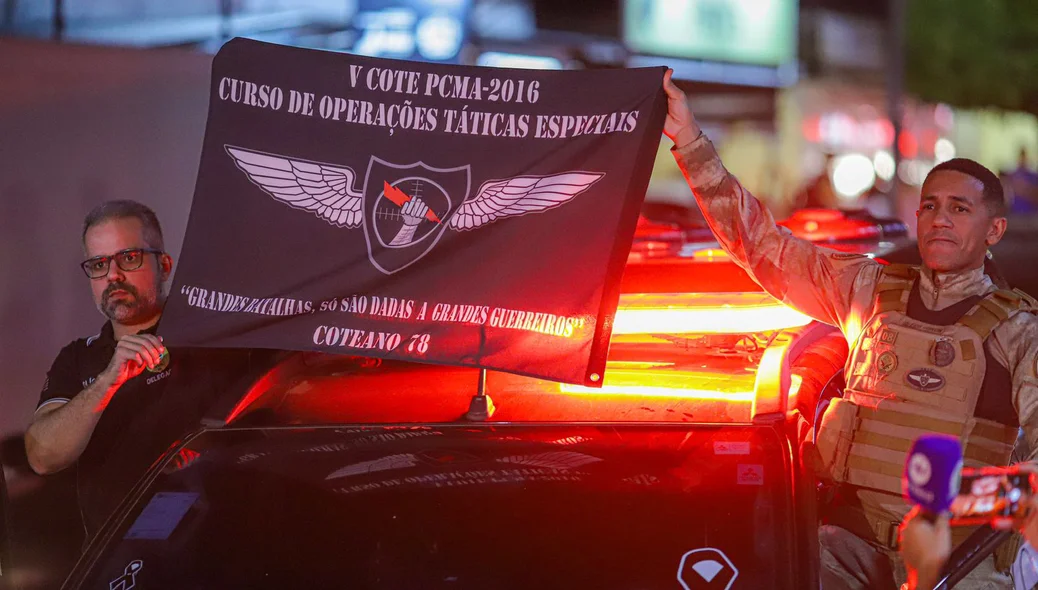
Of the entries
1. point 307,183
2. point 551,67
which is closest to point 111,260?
point 307,183

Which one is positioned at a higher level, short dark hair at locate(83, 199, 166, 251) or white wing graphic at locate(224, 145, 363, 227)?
white wing graphic at locate(224, 145, 363, 227)

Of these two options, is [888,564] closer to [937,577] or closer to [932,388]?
[932,388]

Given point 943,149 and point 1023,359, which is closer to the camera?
point 1023,359

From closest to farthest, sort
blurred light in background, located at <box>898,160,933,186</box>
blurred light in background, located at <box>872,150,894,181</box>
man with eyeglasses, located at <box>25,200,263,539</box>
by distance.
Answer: man with eyeglasses, located at <box>25,200,263,539</box>
blurred light in background, located at <box>872,150,894,181</box>
blurred light in background, located at <box>898,160,933,186</box>

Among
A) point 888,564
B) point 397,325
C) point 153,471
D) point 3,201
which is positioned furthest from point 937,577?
point 3,201

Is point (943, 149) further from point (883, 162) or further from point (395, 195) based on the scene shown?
point (395, 195)

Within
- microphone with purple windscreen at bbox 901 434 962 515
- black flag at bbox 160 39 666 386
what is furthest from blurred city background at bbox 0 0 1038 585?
microphone with purple windscreen at bbox 901 434 962 515

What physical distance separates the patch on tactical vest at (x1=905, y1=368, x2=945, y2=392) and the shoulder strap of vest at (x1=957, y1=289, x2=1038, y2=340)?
0.50 ft

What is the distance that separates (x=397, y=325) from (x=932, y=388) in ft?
4.71

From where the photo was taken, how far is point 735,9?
966 inches

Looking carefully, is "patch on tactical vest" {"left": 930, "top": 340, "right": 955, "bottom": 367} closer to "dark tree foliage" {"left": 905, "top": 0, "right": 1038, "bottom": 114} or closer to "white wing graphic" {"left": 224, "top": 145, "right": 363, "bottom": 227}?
"white wing graphic" {"left": 224, "top": 145, "right": 363, "bottom": 227}

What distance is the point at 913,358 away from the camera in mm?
3178

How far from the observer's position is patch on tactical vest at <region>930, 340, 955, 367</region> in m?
3.11

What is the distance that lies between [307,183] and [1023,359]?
77.3 inches
